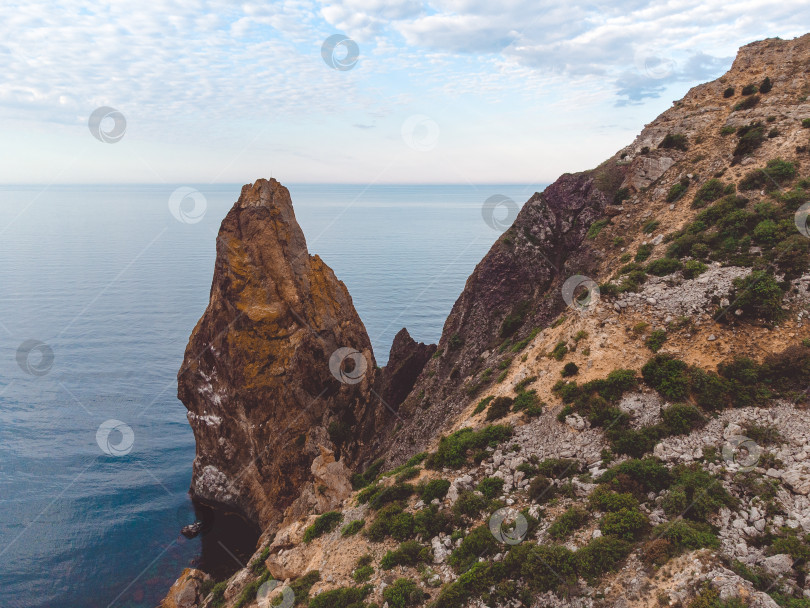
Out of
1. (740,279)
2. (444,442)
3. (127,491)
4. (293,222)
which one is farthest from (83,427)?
(740,279)

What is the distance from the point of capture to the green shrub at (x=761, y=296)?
81.1 ft

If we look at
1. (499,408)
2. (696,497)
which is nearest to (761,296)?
(696,497)

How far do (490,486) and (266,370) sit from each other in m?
30.7

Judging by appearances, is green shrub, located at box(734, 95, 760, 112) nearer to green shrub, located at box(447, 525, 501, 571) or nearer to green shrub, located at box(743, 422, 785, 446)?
green shrub, located at box(743, 422, 785, 446)

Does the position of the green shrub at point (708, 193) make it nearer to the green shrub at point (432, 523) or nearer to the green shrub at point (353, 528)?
the green shrub at point (432, 523)

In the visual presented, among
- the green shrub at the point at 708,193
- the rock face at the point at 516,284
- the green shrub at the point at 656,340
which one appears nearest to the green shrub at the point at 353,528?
the rock face at the point at 516,284

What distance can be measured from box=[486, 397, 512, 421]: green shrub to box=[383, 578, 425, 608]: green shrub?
38.2 ft

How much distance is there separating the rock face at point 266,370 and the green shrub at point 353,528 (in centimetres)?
2129

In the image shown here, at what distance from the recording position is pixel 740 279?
2669 centimetres

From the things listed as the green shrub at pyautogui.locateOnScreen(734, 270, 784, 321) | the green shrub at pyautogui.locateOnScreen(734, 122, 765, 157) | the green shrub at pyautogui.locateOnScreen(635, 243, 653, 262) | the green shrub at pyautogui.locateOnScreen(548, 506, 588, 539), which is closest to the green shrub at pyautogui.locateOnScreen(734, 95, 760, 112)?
the green shrub at pyautogui.locateOnScreen(734, 122, 765, 157)

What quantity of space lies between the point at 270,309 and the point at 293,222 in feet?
34.8

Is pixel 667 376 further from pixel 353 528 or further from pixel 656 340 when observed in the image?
pixel 353 528

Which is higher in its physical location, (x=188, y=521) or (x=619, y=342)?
(x=619, y=342)

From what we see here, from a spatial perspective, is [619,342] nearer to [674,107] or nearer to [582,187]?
[582,187]
